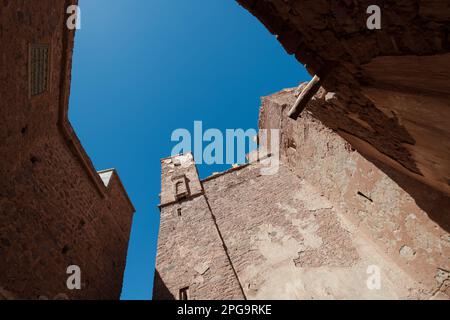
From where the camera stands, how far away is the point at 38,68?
4.45 meters

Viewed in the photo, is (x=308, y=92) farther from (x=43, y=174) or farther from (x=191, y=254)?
(x=191, y=254)

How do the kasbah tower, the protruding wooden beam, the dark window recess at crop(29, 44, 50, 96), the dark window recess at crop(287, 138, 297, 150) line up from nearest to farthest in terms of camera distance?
the kasbah tower, the protruding wooden beam, the dark window recess at crop(29, 44, 50, 96), the dark window recess at crop(287, 138, 297, 150)

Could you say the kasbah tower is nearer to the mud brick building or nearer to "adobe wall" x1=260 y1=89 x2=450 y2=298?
"adobe wall" x1=260 y1=89 x2=450 y2=298

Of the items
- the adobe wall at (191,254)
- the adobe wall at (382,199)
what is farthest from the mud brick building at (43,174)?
the adobe wall at (382,199)

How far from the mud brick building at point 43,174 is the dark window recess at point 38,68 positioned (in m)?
0.02

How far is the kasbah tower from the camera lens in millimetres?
2369

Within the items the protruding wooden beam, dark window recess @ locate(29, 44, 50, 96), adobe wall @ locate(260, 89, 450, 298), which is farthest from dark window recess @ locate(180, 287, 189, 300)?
dark window recess @ locate(29, 44, 50, 96)

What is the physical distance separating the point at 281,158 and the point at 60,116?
7.31 metres

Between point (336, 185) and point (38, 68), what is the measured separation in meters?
7.19

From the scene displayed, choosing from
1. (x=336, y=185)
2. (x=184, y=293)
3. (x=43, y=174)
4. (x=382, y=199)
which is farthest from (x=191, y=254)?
(x=382, y=199)

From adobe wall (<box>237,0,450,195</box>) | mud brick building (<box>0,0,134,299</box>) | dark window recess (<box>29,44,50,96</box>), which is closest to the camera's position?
adobe wall (<box>237,0,450,195</box>)

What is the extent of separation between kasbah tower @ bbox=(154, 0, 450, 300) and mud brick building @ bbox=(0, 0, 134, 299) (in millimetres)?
2598

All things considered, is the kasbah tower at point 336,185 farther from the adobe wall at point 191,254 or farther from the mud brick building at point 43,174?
the mud brick building at point 43,174
